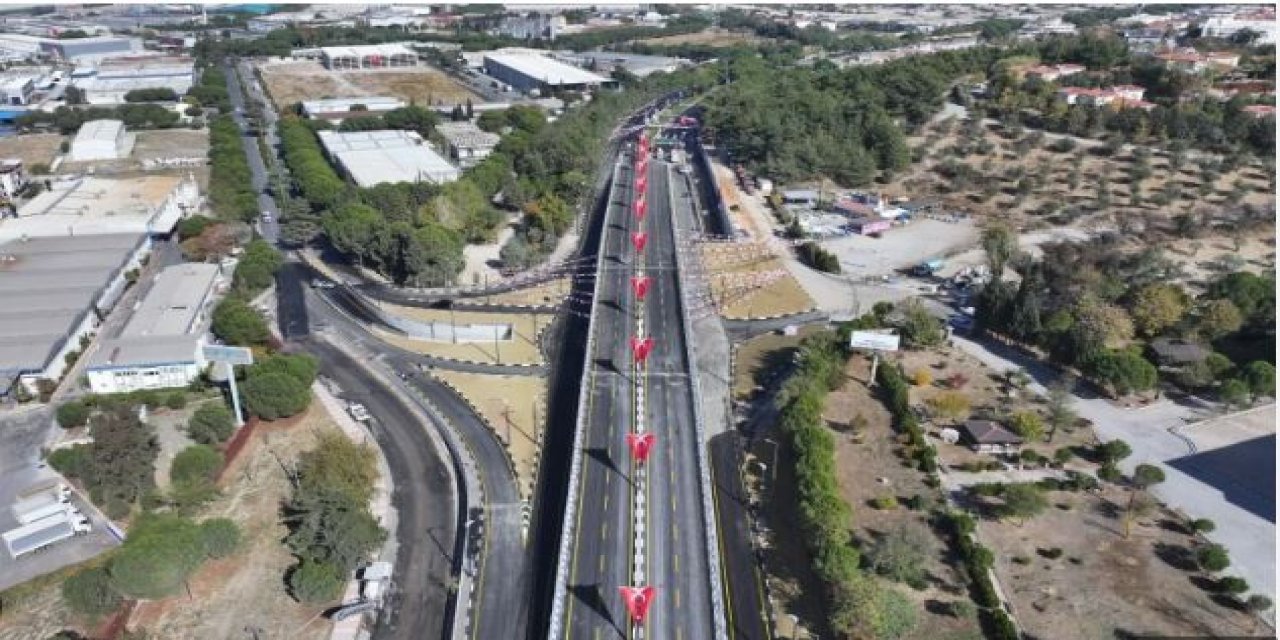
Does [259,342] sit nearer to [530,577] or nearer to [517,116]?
[530,577]

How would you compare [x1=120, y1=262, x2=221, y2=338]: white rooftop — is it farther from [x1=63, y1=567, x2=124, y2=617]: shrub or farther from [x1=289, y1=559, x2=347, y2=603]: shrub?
[x1=289, y1=559, x2=347, y2=603]: shrub

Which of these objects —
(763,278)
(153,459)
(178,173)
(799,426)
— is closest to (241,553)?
(153,459)

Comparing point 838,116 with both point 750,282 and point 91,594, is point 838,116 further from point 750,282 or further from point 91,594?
point 91,594

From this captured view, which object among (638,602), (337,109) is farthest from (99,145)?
(638,602)

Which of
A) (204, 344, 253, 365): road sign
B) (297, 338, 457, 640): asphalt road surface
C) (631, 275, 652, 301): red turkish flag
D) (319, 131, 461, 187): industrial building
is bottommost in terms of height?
(297, 338, 457, 640): asphalt road surface

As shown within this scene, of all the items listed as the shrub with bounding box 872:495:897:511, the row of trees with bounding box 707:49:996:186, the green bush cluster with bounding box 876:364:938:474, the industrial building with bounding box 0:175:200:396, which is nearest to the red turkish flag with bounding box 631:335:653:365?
the green bush cluster with bounding box 876:364:938:474

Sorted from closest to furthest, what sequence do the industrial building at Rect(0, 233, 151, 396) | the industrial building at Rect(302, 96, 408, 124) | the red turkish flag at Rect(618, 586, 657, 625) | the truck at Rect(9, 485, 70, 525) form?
1. the red turkish flag at Rect(618, 586, 657, 625)
2. the truck at Rect(9, 485, 70, 525)
3. the industrial building at Rect(0, 233, 151, 396)
4. the industrial building at Rect(302, 96, 408, 124)
